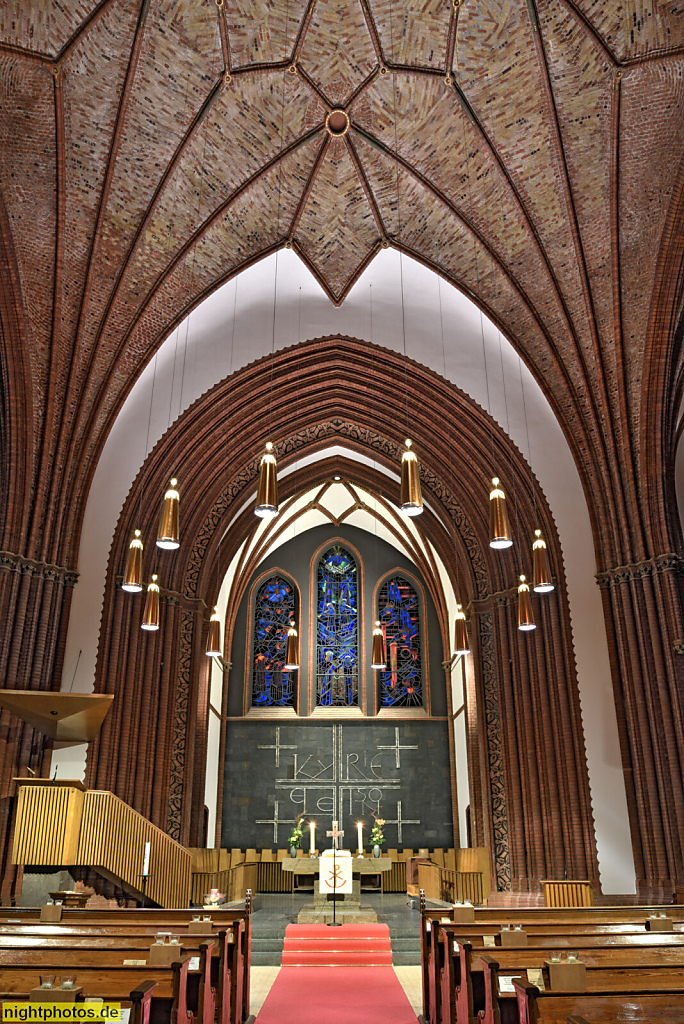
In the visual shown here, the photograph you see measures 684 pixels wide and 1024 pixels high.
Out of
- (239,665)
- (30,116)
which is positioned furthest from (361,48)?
(239,665)

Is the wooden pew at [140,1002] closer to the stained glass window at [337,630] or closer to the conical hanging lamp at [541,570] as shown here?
the conical hanging lamp at [541,570]

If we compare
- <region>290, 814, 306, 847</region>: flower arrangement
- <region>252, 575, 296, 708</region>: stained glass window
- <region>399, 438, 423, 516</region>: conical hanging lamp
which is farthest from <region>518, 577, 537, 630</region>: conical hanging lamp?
<region>252, 575, 296, 708</region>: stained glass window

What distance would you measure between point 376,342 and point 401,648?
38.1 ft

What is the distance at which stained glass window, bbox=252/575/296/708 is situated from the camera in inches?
1041

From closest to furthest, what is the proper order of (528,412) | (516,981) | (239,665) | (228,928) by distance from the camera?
(516,981) < (228,928) < (528,412) < (239,665)

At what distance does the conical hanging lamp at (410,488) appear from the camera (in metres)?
10.6

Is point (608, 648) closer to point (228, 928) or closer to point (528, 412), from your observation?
point (528, 412)

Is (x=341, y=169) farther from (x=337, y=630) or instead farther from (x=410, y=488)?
(x=337, y=630)

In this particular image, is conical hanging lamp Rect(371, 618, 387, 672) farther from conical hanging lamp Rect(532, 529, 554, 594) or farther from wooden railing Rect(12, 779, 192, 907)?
conical hanging lamp Rect(532, 529, 554, 594)

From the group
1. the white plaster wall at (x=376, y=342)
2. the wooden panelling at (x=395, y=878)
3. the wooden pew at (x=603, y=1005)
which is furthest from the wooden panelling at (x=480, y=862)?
the wooden pew at (x=603, y=1005)

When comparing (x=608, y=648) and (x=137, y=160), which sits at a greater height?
(x=137, y=160)

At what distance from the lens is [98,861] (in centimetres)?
1325

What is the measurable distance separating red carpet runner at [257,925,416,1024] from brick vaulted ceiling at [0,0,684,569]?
8.41 metres

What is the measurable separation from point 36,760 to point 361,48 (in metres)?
13.6
